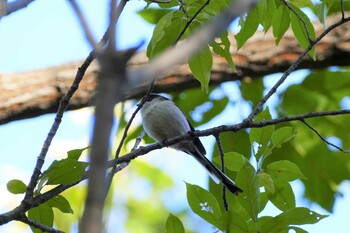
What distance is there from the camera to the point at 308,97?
393 centimetres

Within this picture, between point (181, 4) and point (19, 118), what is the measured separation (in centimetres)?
154

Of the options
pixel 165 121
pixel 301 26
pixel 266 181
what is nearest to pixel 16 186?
pixel 266 181

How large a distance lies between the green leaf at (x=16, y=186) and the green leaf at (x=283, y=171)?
0.87 meters

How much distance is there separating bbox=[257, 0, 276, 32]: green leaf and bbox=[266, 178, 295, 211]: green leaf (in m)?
0.63

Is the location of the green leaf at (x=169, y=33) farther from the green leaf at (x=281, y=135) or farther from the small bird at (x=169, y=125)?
the small bird at (x=169, y=125)

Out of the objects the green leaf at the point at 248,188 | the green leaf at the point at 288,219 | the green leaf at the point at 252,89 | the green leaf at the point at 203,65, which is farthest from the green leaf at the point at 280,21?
the green leaf at the point at 252,89

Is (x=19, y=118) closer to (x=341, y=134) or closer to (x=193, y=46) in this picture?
(x=341, y=134)

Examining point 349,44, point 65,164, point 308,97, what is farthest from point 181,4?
point 349,44

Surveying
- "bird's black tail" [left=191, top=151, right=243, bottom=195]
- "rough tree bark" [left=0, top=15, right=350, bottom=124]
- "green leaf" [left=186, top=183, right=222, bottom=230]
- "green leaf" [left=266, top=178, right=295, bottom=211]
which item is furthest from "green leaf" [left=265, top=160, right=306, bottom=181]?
"rough tree bark" [left=0, top=15, right=350, bottom=124]

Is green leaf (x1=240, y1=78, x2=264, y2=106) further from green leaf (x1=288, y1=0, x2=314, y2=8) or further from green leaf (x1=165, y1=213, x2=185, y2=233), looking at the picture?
green leaf (x1=165, y1=213, x2=185, y2=233)

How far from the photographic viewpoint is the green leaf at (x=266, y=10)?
2.38 m

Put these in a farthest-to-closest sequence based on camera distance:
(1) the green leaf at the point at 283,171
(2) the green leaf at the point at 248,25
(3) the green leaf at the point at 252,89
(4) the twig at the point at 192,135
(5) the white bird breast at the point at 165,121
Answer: (3) the green leaf at the point at 252,89 < (5) the white bird breast at the point at 165,121 < (2) the green leaf at the point at 248,25 < (1) the green leaf at the point at 283,171 < (4) the twig at the point at 192,135

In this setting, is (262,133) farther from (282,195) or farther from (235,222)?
(235,222)

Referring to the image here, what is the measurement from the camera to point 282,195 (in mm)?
2424
